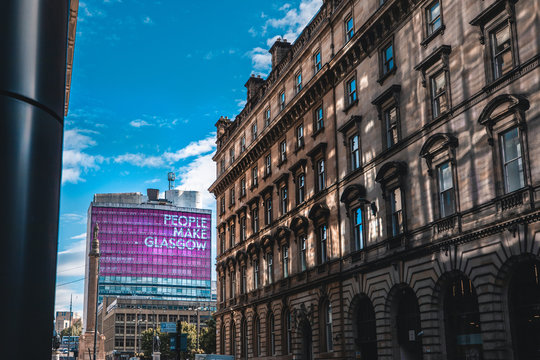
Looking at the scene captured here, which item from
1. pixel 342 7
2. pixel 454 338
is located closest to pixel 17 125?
pixel 454 338

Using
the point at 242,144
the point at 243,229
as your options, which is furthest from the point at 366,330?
the point at 242,144

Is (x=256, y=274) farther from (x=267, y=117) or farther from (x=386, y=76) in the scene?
(x=386, y=76)

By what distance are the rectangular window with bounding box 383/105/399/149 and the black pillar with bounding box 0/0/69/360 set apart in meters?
30.9

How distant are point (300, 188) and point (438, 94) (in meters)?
19.0

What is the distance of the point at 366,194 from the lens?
37344mm

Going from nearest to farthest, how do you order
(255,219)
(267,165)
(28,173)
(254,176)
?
(28,173) → (267,165) → (255,219) → (254,176)

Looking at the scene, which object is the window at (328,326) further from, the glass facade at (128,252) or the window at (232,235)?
the glass facade at (128,252)

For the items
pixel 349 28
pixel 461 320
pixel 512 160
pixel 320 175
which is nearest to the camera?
pixel 512 160

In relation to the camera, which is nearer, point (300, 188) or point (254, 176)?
point (300, 188)

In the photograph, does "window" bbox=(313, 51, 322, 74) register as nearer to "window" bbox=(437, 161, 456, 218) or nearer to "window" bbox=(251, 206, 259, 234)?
"window" bbox=(251, 206, 259, 234)

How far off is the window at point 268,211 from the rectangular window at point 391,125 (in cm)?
2055

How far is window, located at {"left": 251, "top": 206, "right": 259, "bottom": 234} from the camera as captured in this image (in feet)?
190

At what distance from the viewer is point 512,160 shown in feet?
82.6

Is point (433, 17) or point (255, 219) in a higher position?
point (433, 17)
